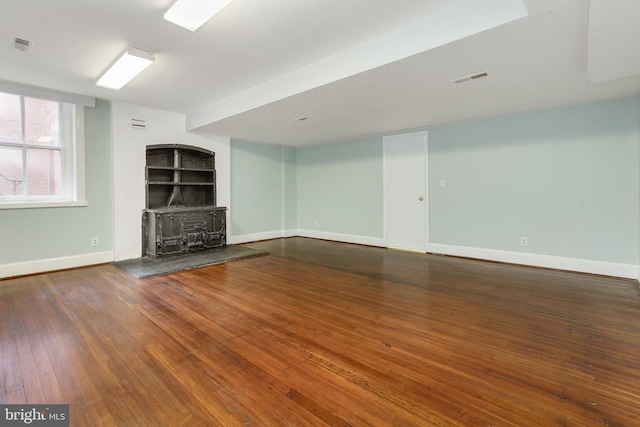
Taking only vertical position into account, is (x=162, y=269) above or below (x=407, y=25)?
below

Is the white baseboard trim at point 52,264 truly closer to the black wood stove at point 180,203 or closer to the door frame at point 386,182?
the black wood stove at point 180,203

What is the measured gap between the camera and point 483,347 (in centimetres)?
203

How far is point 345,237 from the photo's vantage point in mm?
6375

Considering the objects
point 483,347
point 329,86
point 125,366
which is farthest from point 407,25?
point 125,366

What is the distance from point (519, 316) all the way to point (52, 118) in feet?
19.8

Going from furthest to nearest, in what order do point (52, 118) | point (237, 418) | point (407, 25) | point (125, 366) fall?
point (52, 118), point (407, 25), point (125, 366), point (237, 418)

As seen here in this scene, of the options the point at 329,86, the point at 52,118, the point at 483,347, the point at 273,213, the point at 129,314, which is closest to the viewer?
the point at 483,347

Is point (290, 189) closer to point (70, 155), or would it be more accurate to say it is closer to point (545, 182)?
point (70, 155)

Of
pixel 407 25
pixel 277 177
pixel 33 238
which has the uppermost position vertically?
pixel 407 25

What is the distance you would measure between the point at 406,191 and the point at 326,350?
13.1ft

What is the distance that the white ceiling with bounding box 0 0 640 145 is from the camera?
2131mm

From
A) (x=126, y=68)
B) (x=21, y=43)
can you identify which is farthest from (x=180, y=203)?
(x=21, y=43)

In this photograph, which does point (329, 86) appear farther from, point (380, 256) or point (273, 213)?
point (273, 213)

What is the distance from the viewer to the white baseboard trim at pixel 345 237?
5.86 meters
